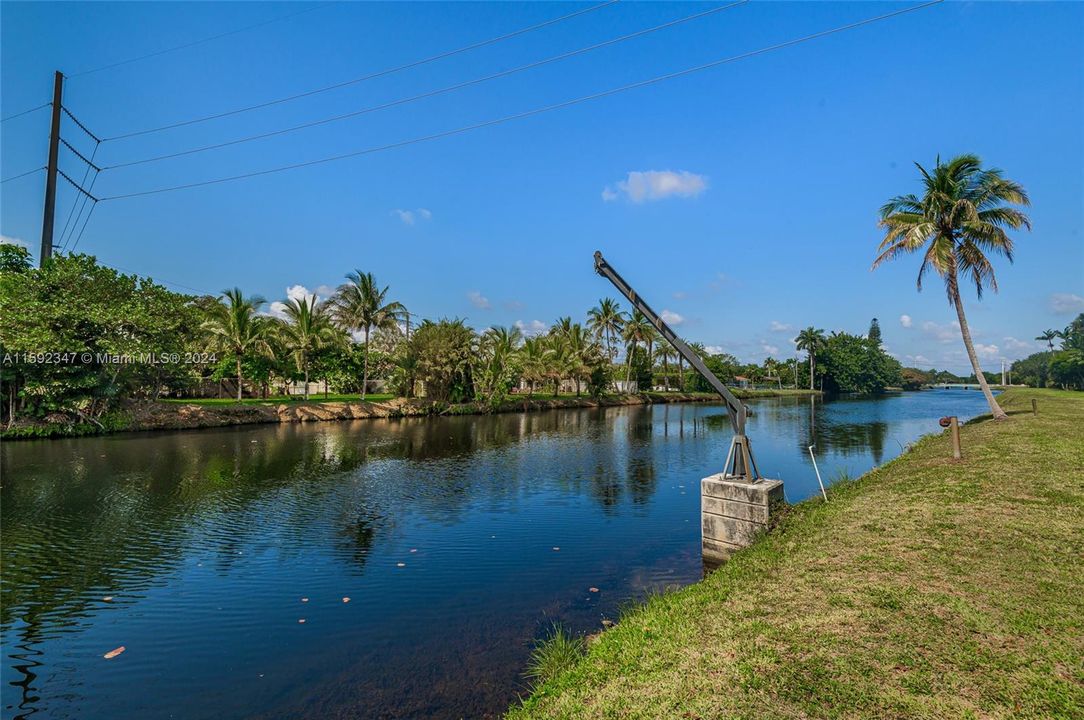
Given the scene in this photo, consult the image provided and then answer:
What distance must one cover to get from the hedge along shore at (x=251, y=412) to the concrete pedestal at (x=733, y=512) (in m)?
34.4

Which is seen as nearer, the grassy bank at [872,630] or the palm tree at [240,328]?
the grassy bank at [872,630]

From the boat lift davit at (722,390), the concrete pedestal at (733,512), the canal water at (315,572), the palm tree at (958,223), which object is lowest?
the canal water at (315,572)

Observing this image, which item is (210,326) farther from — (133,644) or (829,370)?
(829,370)

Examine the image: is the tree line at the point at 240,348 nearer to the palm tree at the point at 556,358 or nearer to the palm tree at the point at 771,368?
the palm tree at the point at 556,358

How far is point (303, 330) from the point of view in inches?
1793

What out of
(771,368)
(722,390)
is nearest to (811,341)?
(771,368)

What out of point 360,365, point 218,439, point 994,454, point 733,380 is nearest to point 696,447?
point 994,454

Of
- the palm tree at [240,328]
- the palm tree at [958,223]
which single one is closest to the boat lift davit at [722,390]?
the palm tree at [958,223]

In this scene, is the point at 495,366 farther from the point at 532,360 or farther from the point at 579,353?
the point at 579,353

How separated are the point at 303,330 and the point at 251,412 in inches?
414

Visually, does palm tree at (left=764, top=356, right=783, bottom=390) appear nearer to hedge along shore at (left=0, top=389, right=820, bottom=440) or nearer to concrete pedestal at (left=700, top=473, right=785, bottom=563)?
hedge along shore at (left=0, top=389, right=820, bottom=440)

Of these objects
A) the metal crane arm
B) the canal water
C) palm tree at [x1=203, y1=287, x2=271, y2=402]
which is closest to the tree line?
palm tree at [x1=203, y1=287, x2=271, y2=402]

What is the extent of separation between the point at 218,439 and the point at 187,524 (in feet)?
61.0

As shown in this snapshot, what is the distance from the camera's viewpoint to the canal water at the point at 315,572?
600 cm
